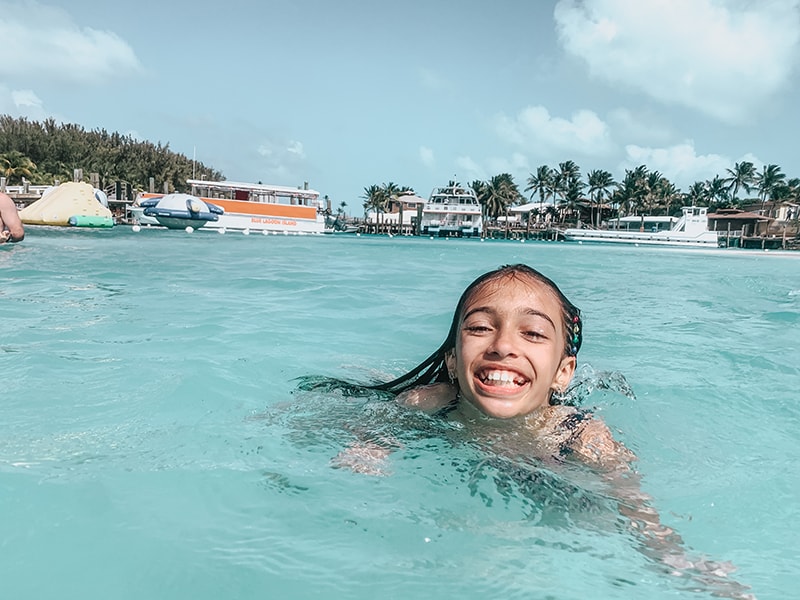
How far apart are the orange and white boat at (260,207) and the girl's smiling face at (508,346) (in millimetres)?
42056

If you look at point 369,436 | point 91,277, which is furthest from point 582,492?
point 91,277

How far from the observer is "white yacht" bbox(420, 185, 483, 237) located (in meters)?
64.4

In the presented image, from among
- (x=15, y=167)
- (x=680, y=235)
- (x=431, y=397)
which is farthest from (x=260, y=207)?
(x=431, y=397)

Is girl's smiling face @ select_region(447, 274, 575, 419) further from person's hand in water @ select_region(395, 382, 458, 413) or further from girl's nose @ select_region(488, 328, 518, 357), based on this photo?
person's hand in water @ select_region(395, 382, 458, 413)

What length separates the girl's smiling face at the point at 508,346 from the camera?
8.16 feet

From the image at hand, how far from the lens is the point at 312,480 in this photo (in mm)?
2426

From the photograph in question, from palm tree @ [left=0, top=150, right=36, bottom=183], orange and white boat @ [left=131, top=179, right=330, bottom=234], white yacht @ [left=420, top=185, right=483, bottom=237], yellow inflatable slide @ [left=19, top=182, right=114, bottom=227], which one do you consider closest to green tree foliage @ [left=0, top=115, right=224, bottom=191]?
palm tree @ [left=0, top=150, right=36, bottom=183]

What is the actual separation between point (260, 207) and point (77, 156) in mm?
25798

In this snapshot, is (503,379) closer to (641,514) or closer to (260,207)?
(641,514)

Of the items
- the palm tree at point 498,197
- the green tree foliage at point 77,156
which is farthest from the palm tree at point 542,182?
the green tree foliage at point 77,156

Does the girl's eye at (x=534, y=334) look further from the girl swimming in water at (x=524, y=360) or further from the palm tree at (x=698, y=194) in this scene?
the palm tree at (x=698, y=194)

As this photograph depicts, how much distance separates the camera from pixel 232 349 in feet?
17.6

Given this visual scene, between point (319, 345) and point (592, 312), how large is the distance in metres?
4.68

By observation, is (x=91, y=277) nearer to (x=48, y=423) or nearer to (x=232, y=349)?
(x=232, y=349)
